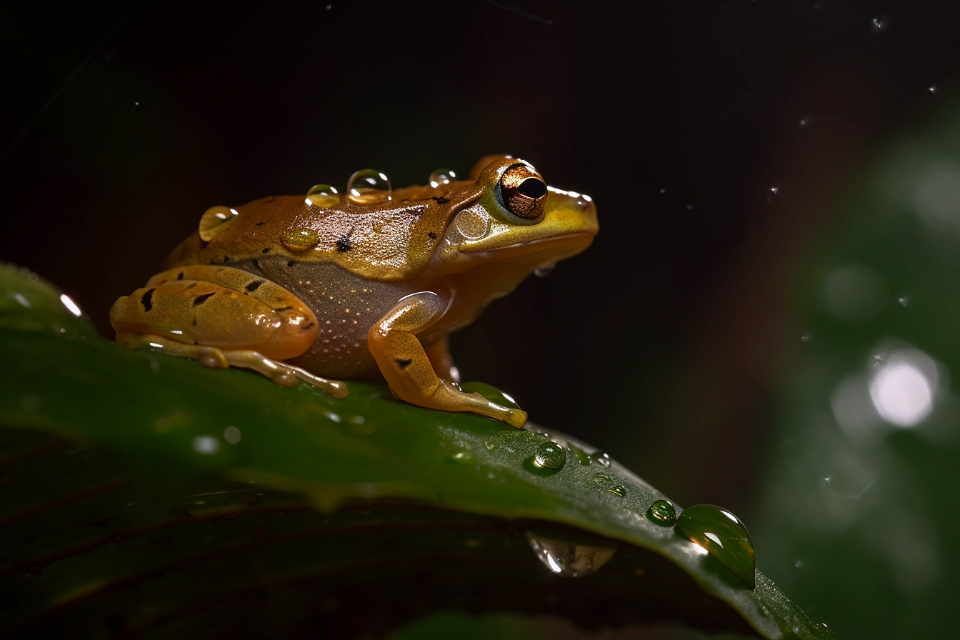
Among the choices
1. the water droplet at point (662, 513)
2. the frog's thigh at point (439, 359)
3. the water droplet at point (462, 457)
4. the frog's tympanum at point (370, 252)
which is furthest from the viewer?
the frog's thigh at point (439, 359)

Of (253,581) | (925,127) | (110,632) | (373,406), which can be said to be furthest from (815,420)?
(110,632)

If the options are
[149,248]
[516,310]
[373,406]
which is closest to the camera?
[373,406]

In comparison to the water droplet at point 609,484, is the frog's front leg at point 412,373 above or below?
below

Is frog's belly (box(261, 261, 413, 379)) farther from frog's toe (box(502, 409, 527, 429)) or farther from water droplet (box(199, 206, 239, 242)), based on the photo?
frog's toe (box(502, 409, 527, 429))

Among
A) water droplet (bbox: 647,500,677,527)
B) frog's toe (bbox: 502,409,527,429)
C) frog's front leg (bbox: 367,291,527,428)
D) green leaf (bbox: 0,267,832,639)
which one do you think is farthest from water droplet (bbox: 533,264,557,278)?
water droplet (bbox: 647,500,677,527)

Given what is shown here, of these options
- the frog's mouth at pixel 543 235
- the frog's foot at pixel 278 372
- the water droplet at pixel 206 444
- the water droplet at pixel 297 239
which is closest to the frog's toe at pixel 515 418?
the frog's foot at pixel 278 372

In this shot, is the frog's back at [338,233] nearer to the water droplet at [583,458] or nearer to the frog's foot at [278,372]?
the frog's foot at [278,372]

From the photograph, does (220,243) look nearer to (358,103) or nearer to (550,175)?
(358,103)

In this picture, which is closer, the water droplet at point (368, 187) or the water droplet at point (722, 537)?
the water droplet at point (722, 537)
